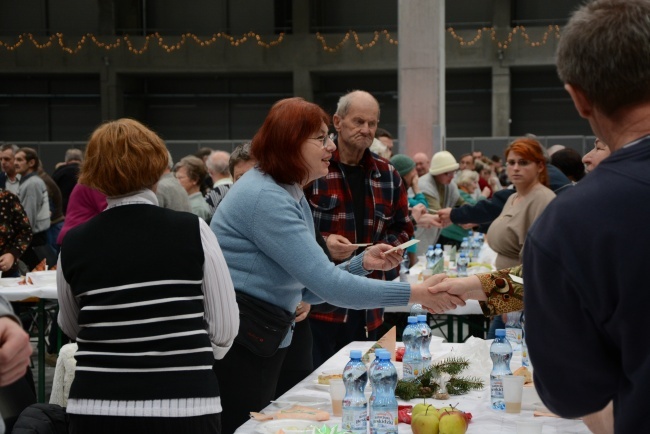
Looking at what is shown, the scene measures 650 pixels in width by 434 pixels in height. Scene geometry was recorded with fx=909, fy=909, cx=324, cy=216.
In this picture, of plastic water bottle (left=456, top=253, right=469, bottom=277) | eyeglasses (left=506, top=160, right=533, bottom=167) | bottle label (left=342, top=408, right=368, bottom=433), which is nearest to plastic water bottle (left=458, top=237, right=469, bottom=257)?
plastic water bottle (left=456, top=253, right=469, bottom=277)

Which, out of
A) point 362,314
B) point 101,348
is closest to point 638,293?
point 101,348

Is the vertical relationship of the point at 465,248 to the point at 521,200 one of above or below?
below

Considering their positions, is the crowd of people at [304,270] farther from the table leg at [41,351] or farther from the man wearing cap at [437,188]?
the man wearing cap at [437,188]

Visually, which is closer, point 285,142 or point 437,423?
point 437,423

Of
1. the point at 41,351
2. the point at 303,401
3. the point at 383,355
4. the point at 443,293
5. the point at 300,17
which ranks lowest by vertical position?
the point at 41,351

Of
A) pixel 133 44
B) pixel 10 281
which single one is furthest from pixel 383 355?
pixel 133 44

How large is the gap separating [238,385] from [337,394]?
0.38 meters

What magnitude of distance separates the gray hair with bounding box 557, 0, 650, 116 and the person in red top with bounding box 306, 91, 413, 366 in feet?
10.4

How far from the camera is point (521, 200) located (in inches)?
219

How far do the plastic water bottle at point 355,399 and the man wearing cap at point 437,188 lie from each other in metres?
6.07

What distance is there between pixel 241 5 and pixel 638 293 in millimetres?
24589

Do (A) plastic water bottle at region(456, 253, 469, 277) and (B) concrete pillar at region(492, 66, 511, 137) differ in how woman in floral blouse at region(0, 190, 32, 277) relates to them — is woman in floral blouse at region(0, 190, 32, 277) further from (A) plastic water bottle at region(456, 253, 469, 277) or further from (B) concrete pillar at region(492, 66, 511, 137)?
(B) concrete pillar at region(492, 66, 511, 137)

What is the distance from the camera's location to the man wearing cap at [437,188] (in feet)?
28.8

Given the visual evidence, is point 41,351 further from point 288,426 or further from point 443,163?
point 443,163
